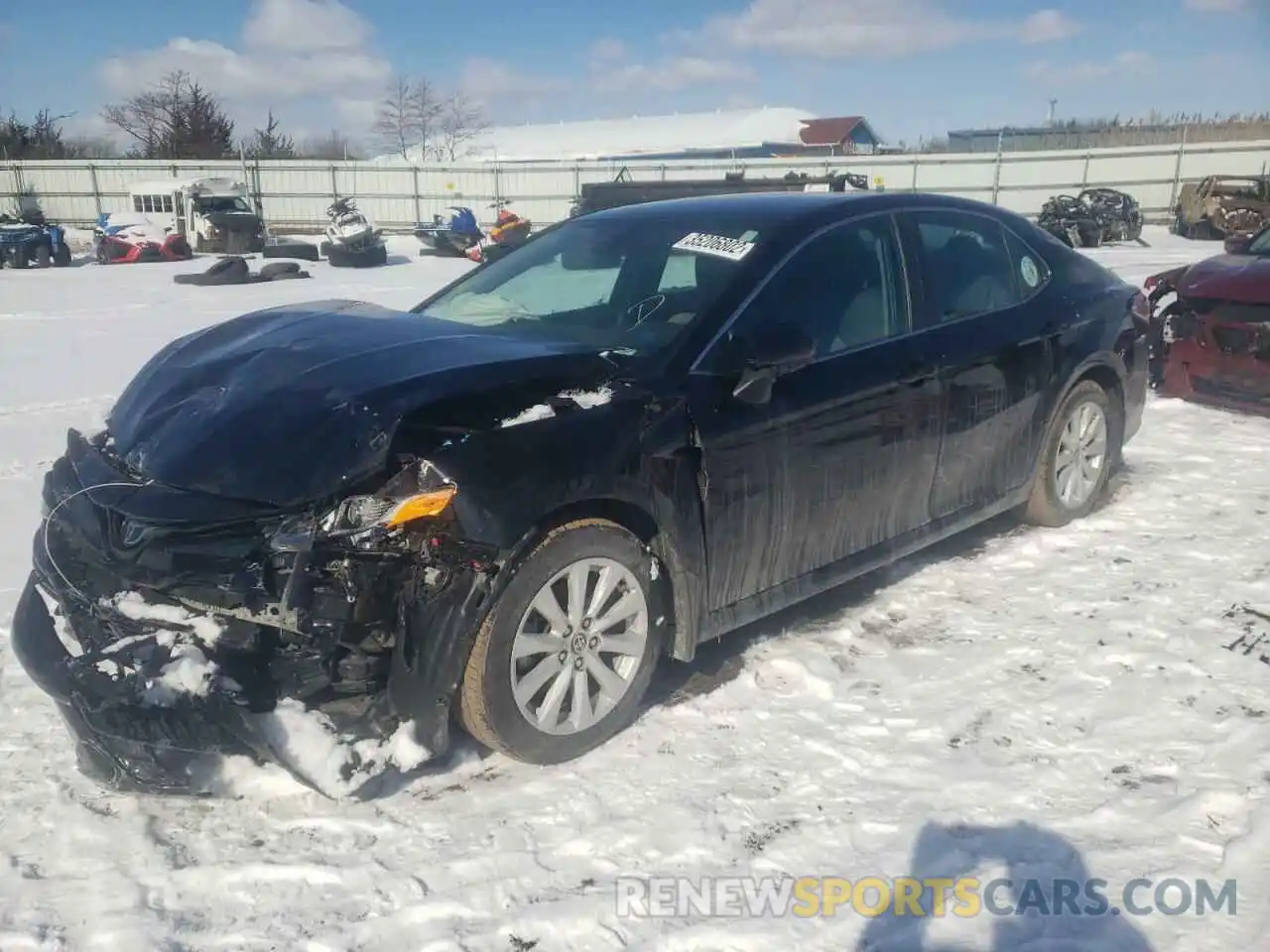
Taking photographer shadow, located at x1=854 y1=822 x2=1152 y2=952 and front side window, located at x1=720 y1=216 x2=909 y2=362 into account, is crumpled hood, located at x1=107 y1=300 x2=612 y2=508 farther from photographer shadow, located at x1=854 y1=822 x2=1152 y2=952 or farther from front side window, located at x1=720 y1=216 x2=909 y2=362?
photographer shadow, located at x1=854 y1=822 x2=1152 y2=952

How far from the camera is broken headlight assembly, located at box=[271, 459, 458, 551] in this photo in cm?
262

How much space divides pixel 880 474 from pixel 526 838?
1.89 meters

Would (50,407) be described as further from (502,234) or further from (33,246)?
(33,246)

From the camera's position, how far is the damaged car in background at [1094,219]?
22.4 m

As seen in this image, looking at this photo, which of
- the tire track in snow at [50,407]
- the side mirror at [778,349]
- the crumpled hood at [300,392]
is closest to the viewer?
the crumpled hood at [300,392]

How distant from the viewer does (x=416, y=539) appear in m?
2.64

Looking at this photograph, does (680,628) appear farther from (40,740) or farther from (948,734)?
(40,740)

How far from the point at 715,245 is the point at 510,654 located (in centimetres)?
172

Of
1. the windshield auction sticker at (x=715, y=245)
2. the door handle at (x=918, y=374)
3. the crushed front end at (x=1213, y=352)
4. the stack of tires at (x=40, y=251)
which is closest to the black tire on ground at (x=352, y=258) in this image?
the stack of tires at (x=40, y=251)

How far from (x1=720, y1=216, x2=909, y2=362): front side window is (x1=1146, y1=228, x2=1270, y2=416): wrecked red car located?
3506mm

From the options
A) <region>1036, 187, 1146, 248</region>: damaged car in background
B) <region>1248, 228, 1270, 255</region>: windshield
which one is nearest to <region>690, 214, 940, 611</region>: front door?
<region>1248, 228, 1270, 255</region>: windshield

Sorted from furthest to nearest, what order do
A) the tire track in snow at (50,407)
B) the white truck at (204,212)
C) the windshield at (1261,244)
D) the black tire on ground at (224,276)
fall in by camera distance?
the white truck at (204,212) < the black tire on ground at (224,276) < the windshield at (1261,244) < the tire track in snow at (50,407)

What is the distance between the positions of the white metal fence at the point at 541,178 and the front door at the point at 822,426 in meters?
26.2

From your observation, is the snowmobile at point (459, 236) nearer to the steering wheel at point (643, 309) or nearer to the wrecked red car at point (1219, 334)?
the wrecked red car at point (1219, 334)
